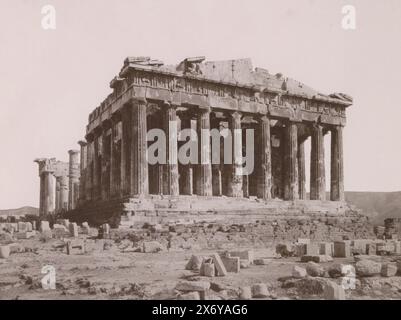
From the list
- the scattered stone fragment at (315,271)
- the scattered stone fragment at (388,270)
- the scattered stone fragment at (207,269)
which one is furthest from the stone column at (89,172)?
the scattered stone fragment at (388,270)

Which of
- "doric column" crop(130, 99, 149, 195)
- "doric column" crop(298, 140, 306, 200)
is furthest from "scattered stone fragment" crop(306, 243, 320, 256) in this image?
"doric column" crop(298, 140, 306, 200)

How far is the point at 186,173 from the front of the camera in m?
30.7

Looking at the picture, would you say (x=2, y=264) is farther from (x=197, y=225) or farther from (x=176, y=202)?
(x=176, y=202)

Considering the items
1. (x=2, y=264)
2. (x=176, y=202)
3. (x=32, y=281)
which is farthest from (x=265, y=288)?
(x=176, y=202)

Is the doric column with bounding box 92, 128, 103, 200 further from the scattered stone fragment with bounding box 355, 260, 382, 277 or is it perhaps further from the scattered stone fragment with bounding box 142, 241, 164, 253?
the scattered stone fragment with bounding box 355, 260, 382, 277

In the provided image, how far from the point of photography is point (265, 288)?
1035 cm

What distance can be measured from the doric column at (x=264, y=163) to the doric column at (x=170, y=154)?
5877mm

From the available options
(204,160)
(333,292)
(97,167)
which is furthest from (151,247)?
(97,167)

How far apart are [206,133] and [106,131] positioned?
6.86 meters

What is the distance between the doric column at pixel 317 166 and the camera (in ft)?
107

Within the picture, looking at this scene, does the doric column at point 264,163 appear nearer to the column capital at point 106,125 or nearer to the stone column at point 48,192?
the column capital at point 106,125

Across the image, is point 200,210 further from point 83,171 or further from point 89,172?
point 83,171

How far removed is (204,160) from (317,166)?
349 inches

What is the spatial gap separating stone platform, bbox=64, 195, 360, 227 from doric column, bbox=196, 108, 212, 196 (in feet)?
3.21
